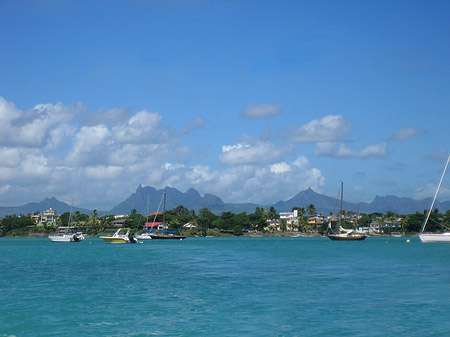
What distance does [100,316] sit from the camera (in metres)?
24.0

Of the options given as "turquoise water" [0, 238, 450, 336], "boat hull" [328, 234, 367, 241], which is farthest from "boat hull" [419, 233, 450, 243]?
"turquoise water" [0, 238, 450, 336]

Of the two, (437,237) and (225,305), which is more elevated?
(437,237)

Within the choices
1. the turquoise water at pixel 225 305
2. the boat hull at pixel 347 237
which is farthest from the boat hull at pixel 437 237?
the turquoise water at pixel 225 305

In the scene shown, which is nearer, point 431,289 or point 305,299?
point 305,299

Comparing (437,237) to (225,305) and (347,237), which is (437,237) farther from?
(225,305)

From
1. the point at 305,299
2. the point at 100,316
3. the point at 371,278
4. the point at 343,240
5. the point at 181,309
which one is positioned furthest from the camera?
the point at 343,240

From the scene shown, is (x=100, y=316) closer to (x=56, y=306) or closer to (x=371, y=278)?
(x=56, y=306)

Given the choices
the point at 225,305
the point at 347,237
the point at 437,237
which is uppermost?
the point at 437,237

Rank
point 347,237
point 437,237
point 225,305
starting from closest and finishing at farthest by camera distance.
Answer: point 225,305 → point 437,237 → point 347,237

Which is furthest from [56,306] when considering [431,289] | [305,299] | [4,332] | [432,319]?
[431,289]

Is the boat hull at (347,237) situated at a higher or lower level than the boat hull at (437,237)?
lower

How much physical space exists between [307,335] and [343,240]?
5535 inches

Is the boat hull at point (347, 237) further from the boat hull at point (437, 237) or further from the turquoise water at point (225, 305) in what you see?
the turquoise water at point (225, 305)

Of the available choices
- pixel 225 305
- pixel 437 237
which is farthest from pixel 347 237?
pixel 225 305
